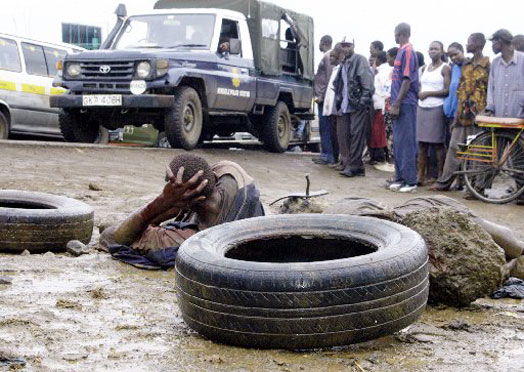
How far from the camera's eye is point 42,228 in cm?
496

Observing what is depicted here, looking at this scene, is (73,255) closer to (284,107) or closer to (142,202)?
(142,202)

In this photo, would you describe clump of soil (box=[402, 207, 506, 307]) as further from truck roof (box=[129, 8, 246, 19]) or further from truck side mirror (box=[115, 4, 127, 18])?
truck side mirror (box=[115, 4, 127, 18])

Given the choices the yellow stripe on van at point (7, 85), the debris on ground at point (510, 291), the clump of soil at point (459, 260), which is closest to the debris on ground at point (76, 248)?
the clump of soil at point (459, 260)

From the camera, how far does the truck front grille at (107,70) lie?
1077 centimetres

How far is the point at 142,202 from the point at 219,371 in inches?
186

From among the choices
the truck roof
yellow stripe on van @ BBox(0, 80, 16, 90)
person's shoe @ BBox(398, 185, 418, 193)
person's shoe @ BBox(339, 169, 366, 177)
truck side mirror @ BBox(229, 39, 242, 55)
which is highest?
the truck roof

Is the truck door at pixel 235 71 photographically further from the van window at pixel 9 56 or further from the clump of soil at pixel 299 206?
the clump of soil at pixel 299 206

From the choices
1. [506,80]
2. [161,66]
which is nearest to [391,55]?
[506,80]

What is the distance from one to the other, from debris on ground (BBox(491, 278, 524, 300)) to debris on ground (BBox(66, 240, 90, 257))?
256 cm

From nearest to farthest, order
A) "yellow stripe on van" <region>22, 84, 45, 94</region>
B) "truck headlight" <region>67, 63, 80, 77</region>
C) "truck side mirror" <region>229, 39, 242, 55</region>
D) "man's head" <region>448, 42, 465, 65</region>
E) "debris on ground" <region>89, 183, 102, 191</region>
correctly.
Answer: "debris on ground" <region>89, 183, 102, 191</region> < "man's head" <region>448, 42, 465, 65</region> < "truck headlight" <region>67, 63, 80, 77</region> < "truck side mirror" <region>229, 39, 242, 55</region> < "yellow stripe on van" <region>22, 84, 45, 94</region>

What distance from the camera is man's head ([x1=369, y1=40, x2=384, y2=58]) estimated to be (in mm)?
12875

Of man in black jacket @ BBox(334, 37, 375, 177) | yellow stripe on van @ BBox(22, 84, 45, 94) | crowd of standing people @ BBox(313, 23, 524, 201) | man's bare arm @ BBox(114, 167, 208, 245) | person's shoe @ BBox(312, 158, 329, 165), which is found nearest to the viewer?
man's bare arm @ BBox(114, 167, 208, 245)

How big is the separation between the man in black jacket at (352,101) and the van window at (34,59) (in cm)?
492

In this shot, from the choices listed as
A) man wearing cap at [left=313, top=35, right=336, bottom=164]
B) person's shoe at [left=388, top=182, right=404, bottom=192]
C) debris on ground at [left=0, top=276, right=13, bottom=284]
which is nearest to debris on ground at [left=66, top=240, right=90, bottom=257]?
debris on ground at [left=0, top=276, right=13, bottom=284]
